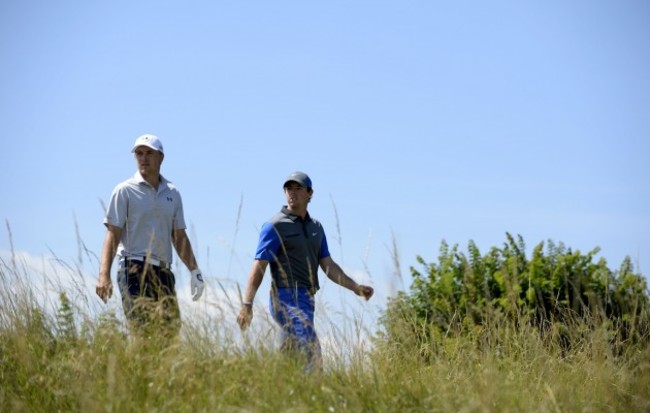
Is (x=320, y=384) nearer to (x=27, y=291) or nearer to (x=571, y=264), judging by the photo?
(x=27, y=291)

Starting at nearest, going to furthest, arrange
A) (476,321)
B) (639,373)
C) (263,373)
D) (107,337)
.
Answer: (263,373), (107,337), (639,373), (476,321)

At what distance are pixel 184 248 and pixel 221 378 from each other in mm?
1996

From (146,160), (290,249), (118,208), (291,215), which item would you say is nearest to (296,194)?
(291,215)

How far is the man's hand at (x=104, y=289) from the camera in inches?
256

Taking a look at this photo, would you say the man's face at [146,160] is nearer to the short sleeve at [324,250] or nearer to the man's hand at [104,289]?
the man's hand at [104,289]

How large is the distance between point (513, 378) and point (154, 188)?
2.97m

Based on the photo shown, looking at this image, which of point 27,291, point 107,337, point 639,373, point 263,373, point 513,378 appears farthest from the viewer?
point 639,373

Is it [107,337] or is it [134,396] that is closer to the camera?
[134,396]

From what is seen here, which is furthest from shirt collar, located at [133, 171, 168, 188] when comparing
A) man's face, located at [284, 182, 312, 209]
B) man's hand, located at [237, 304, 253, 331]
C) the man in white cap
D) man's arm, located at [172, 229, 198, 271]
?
man's hand, located at [237, 304, 253, 331]

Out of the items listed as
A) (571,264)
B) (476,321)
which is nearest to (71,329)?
(476,321)

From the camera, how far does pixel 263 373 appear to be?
523 cm

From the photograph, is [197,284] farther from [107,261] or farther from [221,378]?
[221,378]

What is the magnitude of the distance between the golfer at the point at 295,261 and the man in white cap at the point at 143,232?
21.5 inches

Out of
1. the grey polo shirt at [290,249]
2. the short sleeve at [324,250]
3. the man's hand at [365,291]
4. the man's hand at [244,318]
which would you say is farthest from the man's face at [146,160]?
the man's hand at [365,291]
